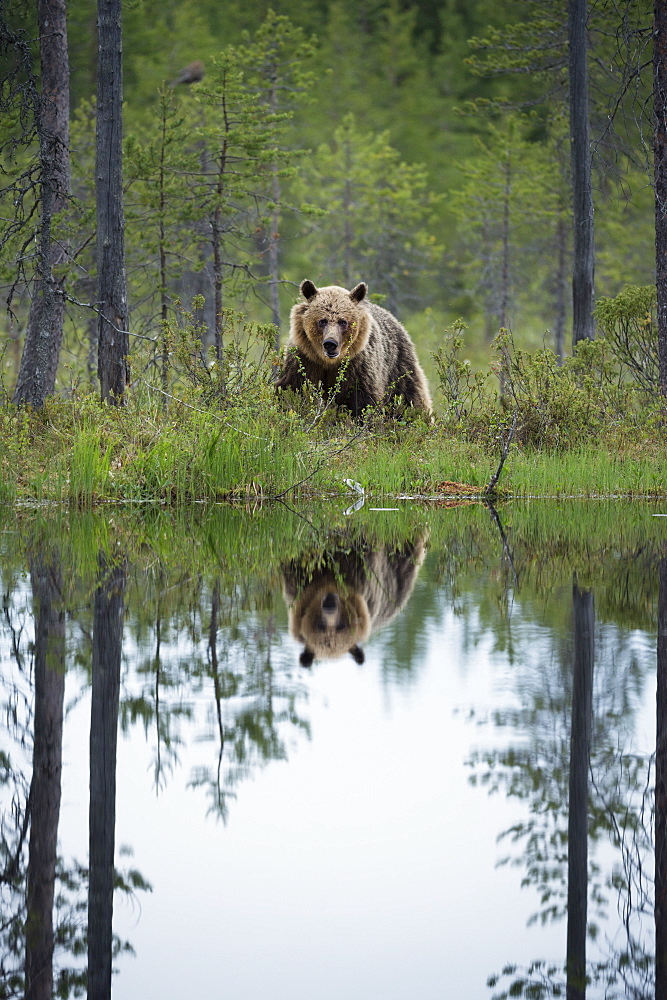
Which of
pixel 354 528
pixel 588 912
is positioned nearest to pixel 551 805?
pixel 588 912

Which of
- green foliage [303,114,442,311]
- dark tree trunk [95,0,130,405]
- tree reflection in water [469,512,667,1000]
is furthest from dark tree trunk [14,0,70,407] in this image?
green foliage [303,114,442,311]

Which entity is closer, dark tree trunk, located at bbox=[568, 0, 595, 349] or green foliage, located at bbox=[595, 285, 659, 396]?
green foliage, located at bbox=[595, 285, 659, 396]

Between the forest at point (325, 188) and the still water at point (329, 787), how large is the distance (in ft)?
20.7

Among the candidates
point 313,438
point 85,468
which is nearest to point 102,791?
point 85,468

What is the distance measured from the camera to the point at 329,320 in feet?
43.7

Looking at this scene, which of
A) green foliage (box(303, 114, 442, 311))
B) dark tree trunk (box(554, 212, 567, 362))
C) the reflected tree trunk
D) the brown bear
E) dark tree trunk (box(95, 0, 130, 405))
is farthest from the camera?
green foliage (box(303, 114, 442, 311))

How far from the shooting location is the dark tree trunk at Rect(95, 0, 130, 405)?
13.2 metres

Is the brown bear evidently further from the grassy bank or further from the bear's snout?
the grassy bank

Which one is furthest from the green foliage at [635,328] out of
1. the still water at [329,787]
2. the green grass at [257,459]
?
the still water at [329,787]

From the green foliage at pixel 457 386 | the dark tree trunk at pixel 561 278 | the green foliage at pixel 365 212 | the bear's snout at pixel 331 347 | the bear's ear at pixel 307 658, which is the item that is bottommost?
the bear's ear at pixel 307 658

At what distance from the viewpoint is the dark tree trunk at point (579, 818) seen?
2277mm

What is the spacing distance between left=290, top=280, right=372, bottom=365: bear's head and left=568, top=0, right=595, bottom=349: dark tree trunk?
5.58m

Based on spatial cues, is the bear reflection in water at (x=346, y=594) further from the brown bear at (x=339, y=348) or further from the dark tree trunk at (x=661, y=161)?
the dark tree trunk at (x=661, y=161)

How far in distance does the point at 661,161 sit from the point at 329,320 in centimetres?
424
